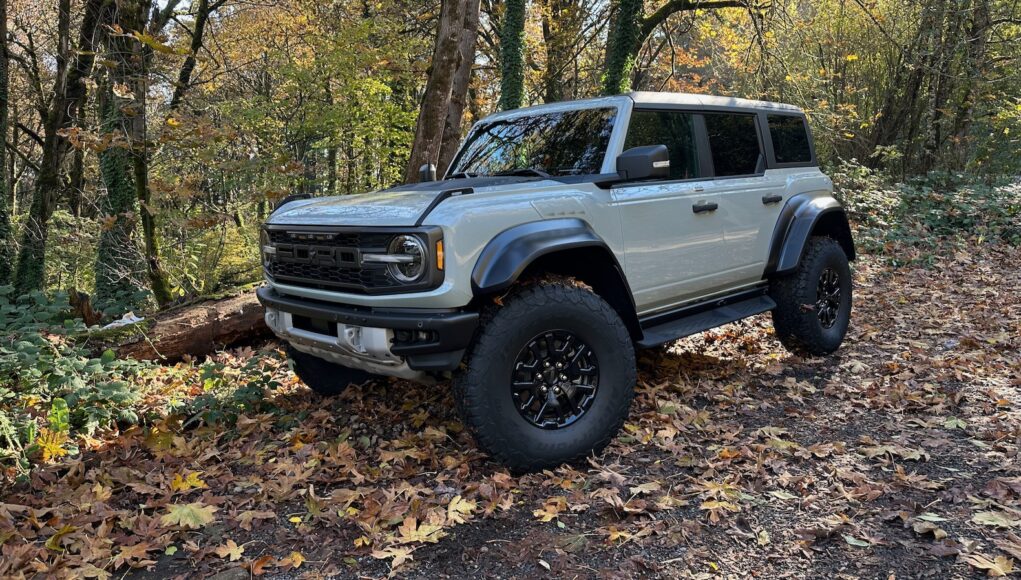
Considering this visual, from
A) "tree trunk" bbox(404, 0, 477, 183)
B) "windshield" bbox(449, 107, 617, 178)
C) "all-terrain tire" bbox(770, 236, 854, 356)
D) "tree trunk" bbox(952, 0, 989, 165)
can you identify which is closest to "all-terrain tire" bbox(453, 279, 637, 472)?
"windshield" bbox(449, 107, 617, 178)

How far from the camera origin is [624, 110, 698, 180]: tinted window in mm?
4047

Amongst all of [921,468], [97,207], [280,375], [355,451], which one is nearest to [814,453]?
[921,468]

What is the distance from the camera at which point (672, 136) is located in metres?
4.26

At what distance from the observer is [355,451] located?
12.2 feet

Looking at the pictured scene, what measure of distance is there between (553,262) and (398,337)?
0.97 metres

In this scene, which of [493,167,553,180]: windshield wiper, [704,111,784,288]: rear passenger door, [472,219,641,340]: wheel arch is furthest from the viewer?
[704,111,784,288]: rear passenger door

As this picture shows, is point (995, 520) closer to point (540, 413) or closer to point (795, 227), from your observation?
point (540, 413)

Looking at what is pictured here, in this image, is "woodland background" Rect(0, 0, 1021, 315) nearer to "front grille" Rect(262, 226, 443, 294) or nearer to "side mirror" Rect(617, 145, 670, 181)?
"front grille" Rect(262, 226, 443, 294)

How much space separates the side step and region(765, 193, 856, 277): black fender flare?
0.30 meters

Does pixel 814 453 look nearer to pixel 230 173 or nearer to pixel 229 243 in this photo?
pixel 230 173

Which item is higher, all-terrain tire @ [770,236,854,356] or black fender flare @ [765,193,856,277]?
black fender flare @ [765,193,856,277]

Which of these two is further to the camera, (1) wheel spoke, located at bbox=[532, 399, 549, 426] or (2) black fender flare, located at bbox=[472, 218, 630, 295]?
(1) wheel spoke, located at bbox=[532, 399, 549, 426]

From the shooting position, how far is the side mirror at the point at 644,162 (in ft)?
11.3

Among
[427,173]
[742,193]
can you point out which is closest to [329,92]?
[427,173]
